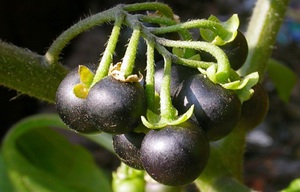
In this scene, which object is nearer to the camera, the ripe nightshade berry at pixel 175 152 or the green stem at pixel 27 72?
the ripe nightshade berry at pixel 175 152

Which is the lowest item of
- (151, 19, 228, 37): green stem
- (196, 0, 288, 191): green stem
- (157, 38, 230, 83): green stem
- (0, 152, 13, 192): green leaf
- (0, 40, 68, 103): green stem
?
(0, 152, 13, 192): green leaf

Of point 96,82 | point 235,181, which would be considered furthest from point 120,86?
point 235,181

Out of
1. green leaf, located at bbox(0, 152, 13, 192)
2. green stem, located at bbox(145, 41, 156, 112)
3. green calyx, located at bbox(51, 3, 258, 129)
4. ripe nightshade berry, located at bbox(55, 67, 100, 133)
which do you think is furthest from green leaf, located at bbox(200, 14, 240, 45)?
green leaf, located at bbox(0, 152, 13, 192)

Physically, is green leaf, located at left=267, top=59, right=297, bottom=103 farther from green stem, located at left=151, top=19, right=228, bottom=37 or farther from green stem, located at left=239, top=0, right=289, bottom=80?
green stem, located at left=151, top=19, right=228, bottom=37

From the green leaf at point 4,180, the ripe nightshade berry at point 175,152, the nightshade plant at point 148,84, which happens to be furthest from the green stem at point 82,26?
the green leaf at point 4,180

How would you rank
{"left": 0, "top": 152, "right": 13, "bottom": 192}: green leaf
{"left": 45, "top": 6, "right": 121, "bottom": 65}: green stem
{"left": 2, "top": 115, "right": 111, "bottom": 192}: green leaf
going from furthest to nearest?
{"left": 0, "top": 152, "right": 13, "bottom": 192}: green leaf
{"left": 2, "top": 115, "right": 111, "bottom": 192}: green leaf
{"left": 45, "top": 6, "right": 121, "bottom": 65}: green stem

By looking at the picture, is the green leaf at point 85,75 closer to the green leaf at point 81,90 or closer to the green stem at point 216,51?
the green leaf at point 81,90
